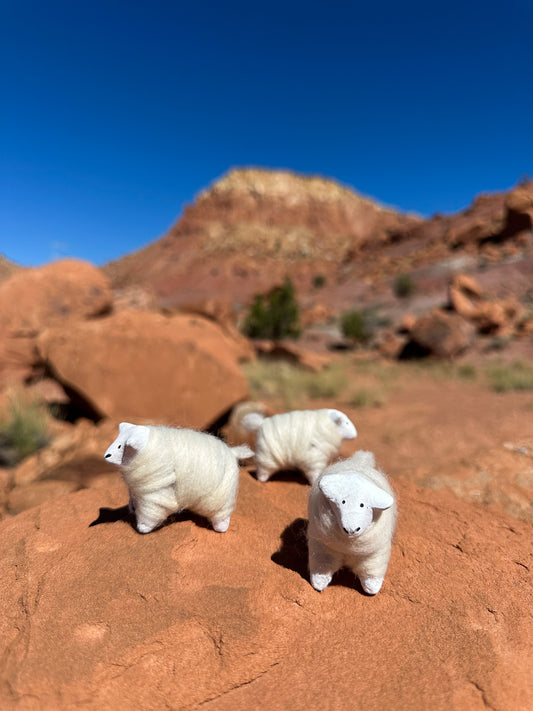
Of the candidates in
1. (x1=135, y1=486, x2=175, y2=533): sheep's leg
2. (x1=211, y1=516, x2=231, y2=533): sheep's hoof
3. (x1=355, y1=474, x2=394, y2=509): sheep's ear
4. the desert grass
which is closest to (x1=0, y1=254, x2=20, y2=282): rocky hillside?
the desert grass

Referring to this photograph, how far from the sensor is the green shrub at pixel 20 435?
5.49 m

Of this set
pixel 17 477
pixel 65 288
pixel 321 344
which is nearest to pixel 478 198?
pixel 321 344

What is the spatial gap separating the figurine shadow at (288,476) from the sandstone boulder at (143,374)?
8.19ft

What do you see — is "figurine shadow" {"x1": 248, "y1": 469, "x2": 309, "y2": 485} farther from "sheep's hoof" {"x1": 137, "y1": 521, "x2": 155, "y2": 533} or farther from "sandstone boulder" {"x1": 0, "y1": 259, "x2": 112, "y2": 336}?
"sandstone boulder" {"x1": 0, "y1": 259, "x2": 112, "y2": 336}

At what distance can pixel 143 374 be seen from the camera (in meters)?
6.41

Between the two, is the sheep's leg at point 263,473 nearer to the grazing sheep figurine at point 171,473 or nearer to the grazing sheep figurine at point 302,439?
the grazing sheep figurine at point 302,439

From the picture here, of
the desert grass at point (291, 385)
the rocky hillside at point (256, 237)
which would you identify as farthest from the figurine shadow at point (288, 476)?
the rocky hillside at point (256, 237)

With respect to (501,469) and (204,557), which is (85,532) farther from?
(501,469)

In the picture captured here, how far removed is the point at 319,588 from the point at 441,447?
12.4ft

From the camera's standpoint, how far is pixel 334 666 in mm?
2000

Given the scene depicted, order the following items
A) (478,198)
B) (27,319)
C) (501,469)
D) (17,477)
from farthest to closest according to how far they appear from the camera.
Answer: (478,198) → (27,319) → (17,477) → (501,469)

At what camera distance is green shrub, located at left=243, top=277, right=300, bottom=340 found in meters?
20.2

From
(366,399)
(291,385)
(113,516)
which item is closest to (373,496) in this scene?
(113,516)

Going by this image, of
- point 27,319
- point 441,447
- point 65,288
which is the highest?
point 65,288
